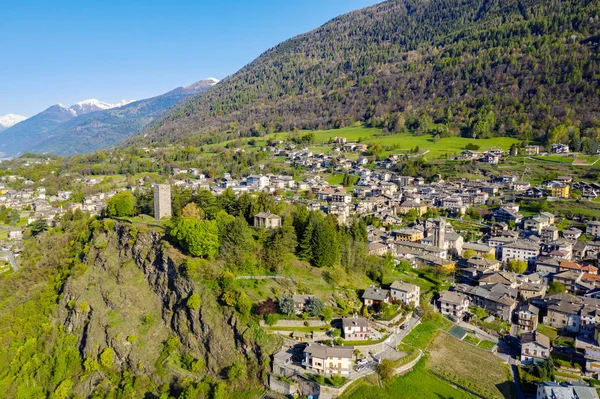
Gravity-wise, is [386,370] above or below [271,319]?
below

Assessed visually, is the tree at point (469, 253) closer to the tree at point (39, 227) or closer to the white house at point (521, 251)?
the white house at point (521, 251)

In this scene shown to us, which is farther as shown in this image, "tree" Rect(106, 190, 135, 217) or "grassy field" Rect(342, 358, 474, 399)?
"tree" Rect(106, 190, 135, 217)

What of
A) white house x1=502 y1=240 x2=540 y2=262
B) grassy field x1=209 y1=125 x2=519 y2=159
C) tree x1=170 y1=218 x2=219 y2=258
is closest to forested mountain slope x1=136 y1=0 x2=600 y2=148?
grassy field x1=209 y1=125 x2=519 y2=159

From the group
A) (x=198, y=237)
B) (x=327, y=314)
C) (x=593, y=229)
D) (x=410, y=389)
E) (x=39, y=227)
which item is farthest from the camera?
(x=39, y=227)

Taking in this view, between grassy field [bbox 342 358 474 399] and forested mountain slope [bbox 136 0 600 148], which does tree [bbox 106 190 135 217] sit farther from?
forested mountain slope [bbox 136 0 600 148]

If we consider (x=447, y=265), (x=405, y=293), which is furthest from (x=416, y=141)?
(x=405, y=293)

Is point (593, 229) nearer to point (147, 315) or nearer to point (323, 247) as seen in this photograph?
point (323, 247)
